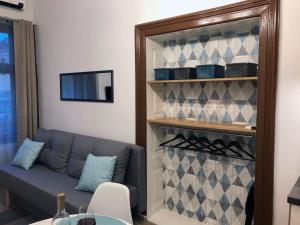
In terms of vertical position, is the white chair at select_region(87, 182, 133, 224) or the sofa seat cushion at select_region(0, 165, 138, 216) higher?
the white chair at select_region(87, 182, 133, 224)

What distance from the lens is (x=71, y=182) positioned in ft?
9.55

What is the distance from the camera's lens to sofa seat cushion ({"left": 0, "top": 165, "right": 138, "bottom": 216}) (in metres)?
2.52

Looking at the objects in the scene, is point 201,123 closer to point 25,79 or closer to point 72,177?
point 72,177

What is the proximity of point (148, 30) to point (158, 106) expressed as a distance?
827mm

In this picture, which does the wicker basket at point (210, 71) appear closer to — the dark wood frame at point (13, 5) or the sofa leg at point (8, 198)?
the sofa leg at point (8, 198)

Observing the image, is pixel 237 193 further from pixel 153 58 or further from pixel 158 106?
pixel 153 58

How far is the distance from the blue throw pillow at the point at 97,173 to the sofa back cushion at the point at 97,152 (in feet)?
0.26

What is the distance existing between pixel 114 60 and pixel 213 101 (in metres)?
1.22

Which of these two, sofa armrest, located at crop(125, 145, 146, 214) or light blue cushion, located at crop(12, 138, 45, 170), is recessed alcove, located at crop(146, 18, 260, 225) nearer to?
sofa armrest, located at crop(125, 145, 146, 214)

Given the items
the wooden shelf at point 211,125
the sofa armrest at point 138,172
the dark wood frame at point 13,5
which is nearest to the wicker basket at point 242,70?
the wooden shelf at point 211,125

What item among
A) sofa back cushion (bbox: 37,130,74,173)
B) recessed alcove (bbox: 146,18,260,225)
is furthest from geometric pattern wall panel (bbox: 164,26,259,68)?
sofa back cushion (bbox: 37,130,74,173)

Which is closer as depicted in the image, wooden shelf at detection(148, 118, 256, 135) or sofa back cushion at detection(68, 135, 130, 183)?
wooden shelf at detection(148, 118, 256, 135)

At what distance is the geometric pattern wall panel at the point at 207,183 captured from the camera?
256 centimetres

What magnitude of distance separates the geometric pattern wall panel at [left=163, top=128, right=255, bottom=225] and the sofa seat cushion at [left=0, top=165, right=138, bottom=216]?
1.86ft
